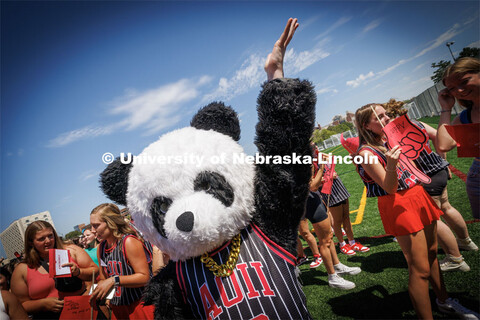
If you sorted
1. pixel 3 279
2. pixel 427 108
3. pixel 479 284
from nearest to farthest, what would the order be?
pixel 479 284 < pixel 3 279 < pixel 427 108

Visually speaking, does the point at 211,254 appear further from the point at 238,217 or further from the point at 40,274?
the point at 40,274

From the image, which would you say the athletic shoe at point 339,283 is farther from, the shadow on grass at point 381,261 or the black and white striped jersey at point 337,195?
the black and white striped jersey at point 337,195

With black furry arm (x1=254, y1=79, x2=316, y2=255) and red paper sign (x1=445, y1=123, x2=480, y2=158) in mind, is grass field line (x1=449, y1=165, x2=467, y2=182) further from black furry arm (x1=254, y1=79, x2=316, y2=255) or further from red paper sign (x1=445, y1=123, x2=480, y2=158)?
black furry arm (x1=254, y1=79, x2=316, y2=255)

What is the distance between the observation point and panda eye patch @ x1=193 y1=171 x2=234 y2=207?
1115mm

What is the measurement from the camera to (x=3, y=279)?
3189 millimetres

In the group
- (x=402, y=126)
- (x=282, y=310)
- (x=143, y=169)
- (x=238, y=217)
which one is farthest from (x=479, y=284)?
(x=143, y=169)

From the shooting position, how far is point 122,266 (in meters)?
2.46

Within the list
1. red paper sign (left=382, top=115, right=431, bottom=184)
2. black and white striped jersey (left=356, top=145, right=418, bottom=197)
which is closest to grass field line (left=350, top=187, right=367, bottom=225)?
black and white striped jersey (left=356, top=145, right=418, bottom=197)

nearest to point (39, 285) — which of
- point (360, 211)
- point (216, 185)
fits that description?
point (216, 185)

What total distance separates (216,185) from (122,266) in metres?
1.97

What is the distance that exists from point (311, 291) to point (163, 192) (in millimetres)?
3186

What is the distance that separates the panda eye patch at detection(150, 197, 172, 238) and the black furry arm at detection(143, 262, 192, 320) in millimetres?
317

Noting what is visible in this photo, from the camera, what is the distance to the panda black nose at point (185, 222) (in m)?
1.01

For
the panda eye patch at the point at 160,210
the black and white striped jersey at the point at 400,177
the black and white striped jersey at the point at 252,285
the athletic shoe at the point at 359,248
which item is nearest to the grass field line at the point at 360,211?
the athletic shoe at the point at 359,248
